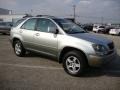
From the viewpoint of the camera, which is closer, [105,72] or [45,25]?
[105,72]

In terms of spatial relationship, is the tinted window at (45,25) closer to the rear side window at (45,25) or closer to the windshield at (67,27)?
the rear side window at (45,25)

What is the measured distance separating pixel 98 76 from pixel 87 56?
0.86 metres

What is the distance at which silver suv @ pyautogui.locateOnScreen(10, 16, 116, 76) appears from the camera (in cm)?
554

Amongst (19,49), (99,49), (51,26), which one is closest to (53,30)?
(51,26)

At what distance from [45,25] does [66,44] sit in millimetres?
1369

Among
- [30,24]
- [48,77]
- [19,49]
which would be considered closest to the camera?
[48,77]

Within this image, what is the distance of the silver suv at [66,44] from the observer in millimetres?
5543

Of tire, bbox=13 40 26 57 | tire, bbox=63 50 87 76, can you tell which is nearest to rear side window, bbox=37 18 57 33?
tire, bbox=63 50 87 76

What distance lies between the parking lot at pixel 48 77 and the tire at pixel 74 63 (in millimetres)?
184

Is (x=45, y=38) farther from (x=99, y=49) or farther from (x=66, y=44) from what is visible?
(x=99, y=49)

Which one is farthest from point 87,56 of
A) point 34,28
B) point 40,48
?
point 34,28

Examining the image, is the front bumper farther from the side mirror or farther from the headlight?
the side mirror

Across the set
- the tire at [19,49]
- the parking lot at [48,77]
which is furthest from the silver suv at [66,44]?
the parking lot at [48,77]

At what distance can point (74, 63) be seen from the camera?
5832 millimetres
